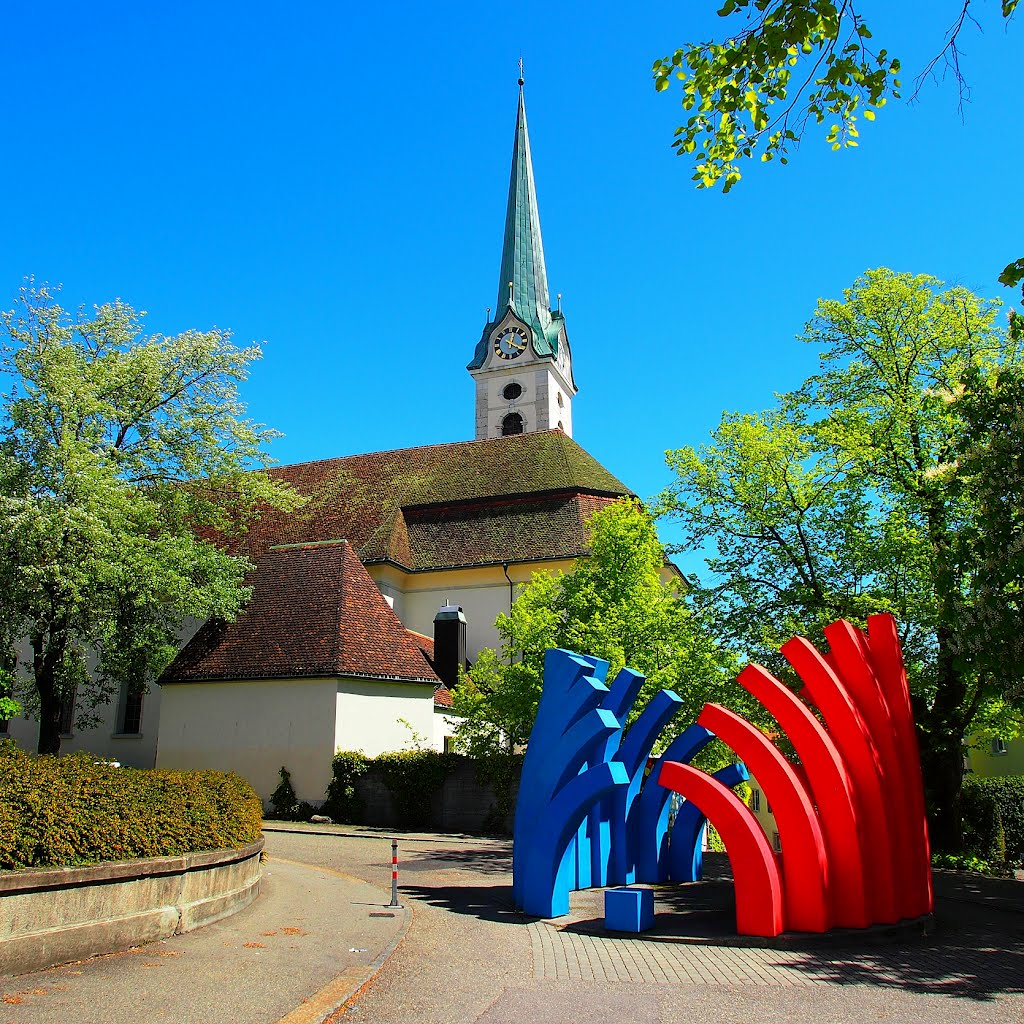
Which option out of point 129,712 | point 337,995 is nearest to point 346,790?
point 129,712

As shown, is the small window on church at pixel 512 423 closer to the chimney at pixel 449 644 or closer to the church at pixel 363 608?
the church at pixel 363 608

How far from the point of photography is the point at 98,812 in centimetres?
819

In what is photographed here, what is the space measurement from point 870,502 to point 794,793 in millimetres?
10696

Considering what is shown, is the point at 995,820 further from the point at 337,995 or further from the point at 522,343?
the point at 522,343

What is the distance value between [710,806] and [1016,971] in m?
3.23

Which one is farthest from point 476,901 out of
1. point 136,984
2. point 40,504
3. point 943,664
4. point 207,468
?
point 207,468

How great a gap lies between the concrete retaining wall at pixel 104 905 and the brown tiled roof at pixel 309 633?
50.5ft

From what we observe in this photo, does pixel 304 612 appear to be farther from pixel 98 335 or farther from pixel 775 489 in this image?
pixel 775 489

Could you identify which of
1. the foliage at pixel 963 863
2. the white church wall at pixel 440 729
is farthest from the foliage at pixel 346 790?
the foliage at pixel 963 863

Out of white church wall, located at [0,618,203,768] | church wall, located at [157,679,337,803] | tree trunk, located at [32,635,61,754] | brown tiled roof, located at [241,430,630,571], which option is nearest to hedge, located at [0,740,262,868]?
church wall, located at [157,679,337,803]

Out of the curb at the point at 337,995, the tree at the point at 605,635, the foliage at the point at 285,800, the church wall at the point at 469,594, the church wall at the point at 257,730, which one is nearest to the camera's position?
the curb at the point at 337,995

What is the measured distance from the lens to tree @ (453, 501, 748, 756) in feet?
69.2

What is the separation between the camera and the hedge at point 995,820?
19.8 metres

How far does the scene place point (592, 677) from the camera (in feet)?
39.2
